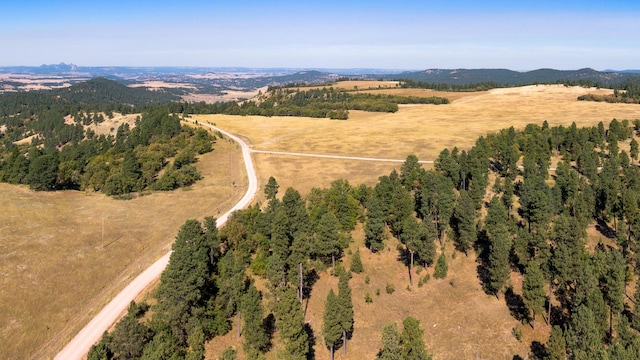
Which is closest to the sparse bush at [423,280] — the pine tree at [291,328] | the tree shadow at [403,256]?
the tree shadow at [403,256]

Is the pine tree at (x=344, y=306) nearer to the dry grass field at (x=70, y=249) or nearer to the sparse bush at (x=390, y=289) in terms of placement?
the sparse bush at (x=390, y=289)

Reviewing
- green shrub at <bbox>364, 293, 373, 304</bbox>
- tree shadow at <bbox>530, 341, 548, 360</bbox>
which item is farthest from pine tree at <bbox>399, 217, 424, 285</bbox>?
tree shadow at <bbox>530, 341, 548, 360</bbox>

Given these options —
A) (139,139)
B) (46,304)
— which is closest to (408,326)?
(46,304)

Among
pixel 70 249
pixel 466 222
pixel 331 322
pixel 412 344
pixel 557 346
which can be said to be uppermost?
pixel 466 222

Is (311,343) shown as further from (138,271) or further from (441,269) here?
(138,271)

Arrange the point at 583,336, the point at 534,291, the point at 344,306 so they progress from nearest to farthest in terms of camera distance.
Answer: the point at 583,336 < the point at 344,306 < the point at 534,291

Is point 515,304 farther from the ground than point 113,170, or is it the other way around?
point 113,170

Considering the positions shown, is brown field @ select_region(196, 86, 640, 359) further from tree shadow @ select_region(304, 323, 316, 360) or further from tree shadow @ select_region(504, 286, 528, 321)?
tree shadow @ select_region(504, 286, 528, 321)

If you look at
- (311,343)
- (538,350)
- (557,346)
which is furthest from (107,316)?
(538,350)
